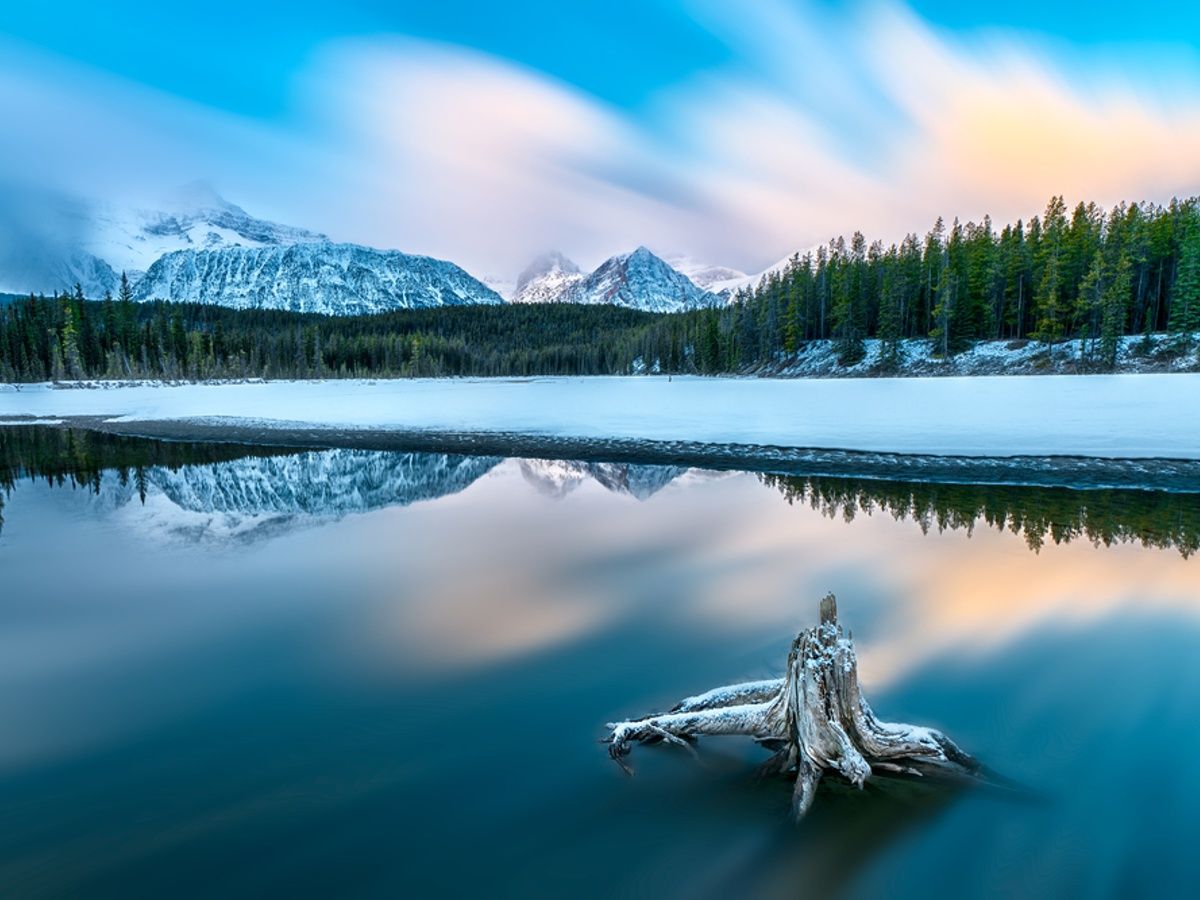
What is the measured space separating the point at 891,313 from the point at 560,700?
78.2m

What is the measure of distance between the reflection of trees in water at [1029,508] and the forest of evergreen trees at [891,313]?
52326 millimetres

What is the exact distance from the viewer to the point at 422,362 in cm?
15412

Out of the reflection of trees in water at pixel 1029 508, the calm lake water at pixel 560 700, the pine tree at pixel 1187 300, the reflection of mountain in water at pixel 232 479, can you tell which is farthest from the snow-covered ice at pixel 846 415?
the pine tree at pixel 1187 300

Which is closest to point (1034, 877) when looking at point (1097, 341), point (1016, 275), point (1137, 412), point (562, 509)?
point (562, 509)

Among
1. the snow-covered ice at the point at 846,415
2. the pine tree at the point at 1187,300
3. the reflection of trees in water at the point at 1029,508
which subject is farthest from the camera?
the pine tree at the point at 1187,300

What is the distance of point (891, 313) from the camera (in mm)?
74000

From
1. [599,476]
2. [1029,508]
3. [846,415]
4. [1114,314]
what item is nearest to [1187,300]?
[1114,314]

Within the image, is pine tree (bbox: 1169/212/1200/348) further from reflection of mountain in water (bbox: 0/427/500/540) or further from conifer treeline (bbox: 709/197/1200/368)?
reflection of mountain in water (bbox: 0/427/500/540)

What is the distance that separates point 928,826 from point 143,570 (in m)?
13.0

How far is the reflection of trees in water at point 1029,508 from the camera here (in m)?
13.2

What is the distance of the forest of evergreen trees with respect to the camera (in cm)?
6188

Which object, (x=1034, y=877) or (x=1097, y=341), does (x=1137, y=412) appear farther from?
(x=1097, y=341)

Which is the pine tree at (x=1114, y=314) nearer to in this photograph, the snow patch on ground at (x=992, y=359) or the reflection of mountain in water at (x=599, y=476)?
the snow patch on ground at (x=992, y=359)

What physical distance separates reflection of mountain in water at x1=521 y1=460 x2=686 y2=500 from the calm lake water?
4.48 m
